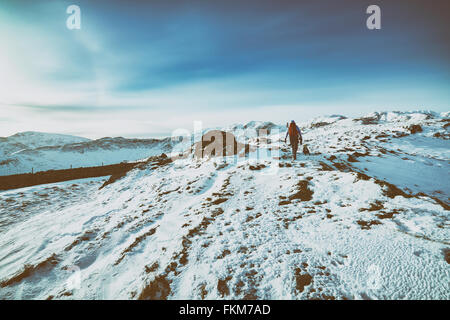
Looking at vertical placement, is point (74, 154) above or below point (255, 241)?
above

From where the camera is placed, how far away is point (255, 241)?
19.0 ft

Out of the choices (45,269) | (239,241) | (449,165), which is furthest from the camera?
(449,165)

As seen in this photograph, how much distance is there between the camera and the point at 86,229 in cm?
920

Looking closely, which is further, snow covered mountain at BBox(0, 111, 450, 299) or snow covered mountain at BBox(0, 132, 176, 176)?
snow covered mountain at BBox(0, 132, 176, 176)

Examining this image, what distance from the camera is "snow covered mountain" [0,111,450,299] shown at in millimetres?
4055

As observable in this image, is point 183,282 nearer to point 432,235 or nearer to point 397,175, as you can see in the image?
point 432,235

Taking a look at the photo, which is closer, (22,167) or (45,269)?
(45,269)

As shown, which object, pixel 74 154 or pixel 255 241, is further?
pixel 74 154

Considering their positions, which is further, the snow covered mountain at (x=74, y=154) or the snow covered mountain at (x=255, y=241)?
the snow covered mountain at (x=74, y=154)

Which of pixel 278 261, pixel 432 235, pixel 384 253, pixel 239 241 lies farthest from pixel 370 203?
pixel 239 241

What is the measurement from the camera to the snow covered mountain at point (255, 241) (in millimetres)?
4055

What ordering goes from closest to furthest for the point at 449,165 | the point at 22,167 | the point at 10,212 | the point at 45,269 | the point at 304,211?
1. the point at 45,269
2. the point at 304,211
3. the point at 449,165
4. the point at 10,212
5. the point at 22,167

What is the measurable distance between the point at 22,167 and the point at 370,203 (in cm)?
11209
